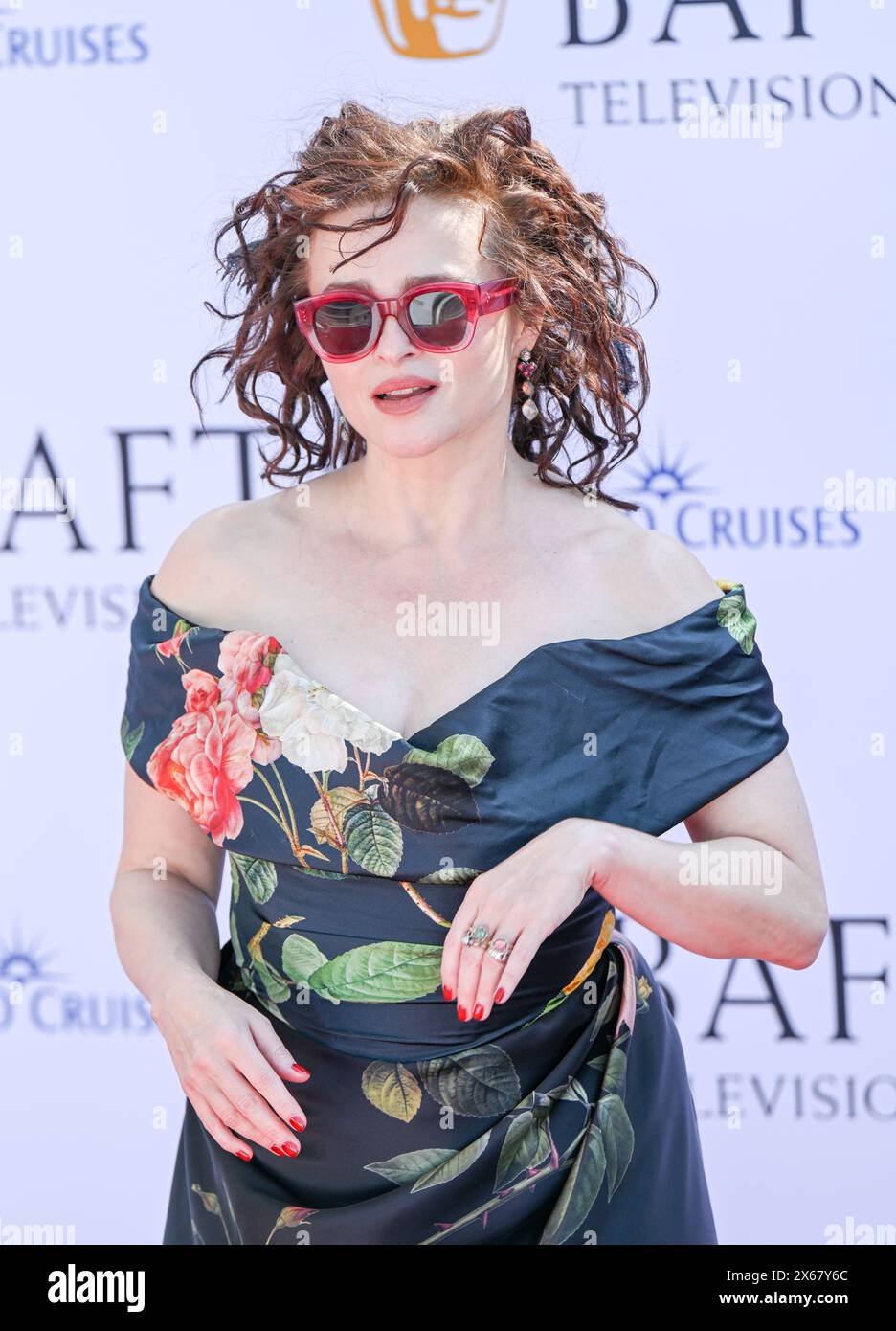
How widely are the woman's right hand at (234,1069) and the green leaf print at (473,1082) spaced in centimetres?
12

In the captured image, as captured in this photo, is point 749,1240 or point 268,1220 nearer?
point 268,1220

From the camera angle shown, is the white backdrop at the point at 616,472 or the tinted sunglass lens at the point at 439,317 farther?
the white backdrop at the point at 616,472

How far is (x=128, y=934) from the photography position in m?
1.48

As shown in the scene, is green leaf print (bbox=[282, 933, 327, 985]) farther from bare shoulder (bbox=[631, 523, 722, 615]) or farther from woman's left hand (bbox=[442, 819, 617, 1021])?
bare shoulder (bbox=[631, 523, 722, 615])

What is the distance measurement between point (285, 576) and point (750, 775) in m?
0.52

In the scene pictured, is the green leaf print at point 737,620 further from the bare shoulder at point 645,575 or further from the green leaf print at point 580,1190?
the green leaf print at point 580,1190

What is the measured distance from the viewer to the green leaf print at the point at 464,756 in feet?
4.42

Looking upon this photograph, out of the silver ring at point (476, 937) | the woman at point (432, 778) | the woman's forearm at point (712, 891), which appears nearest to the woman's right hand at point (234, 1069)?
the woman at point (432, 778)

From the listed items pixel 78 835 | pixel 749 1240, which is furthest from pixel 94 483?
pixel 749 1240

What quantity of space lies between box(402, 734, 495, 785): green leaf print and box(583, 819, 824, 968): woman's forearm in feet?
0.39

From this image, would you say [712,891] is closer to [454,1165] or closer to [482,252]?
[454,1165]

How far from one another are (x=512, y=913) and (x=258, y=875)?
0.33 meters

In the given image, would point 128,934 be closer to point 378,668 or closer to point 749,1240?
point 378,668
